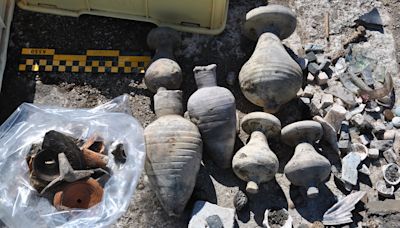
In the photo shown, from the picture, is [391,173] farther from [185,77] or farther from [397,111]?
[185,77]

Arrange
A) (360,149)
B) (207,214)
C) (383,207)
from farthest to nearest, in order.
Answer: (360,149)
(383,207)
(207,214)

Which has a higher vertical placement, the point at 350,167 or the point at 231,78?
the point at 231,78

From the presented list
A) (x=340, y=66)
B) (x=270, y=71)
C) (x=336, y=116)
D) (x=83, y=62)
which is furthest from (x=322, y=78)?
(x=83, y=62)

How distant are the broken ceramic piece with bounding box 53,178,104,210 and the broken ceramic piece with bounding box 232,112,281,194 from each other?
641 millimetres

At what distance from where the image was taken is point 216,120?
2775 millimetres

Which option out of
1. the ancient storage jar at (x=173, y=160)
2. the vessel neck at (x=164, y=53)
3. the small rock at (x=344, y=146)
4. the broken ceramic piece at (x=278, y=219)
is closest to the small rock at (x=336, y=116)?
the small rock at (x=344, y=146)

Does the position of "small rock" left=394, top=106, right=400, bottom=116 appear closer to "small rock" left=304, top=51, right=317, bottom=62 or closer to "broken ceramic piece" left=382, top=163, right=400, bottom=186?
"broken ceramic piece" left=382, top=163, right=400, bottom=186

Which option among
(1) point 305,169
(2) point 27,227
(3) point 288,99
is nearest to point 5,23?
(2) point 27,227

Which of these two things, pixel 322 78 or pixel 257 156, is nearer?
pixel 257 156

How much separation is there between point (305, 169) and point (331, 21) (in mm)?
1137

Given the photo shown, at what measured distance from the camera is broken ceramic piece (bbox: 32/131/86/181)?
2578 millimetres

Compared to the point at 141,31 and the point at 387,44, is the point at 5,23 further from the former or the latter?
the point at 387,44

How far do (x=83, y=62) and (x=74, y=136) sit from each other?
0.55 m

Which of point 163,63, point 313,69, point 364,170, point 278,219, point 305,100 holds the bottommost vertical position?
point 278,219
